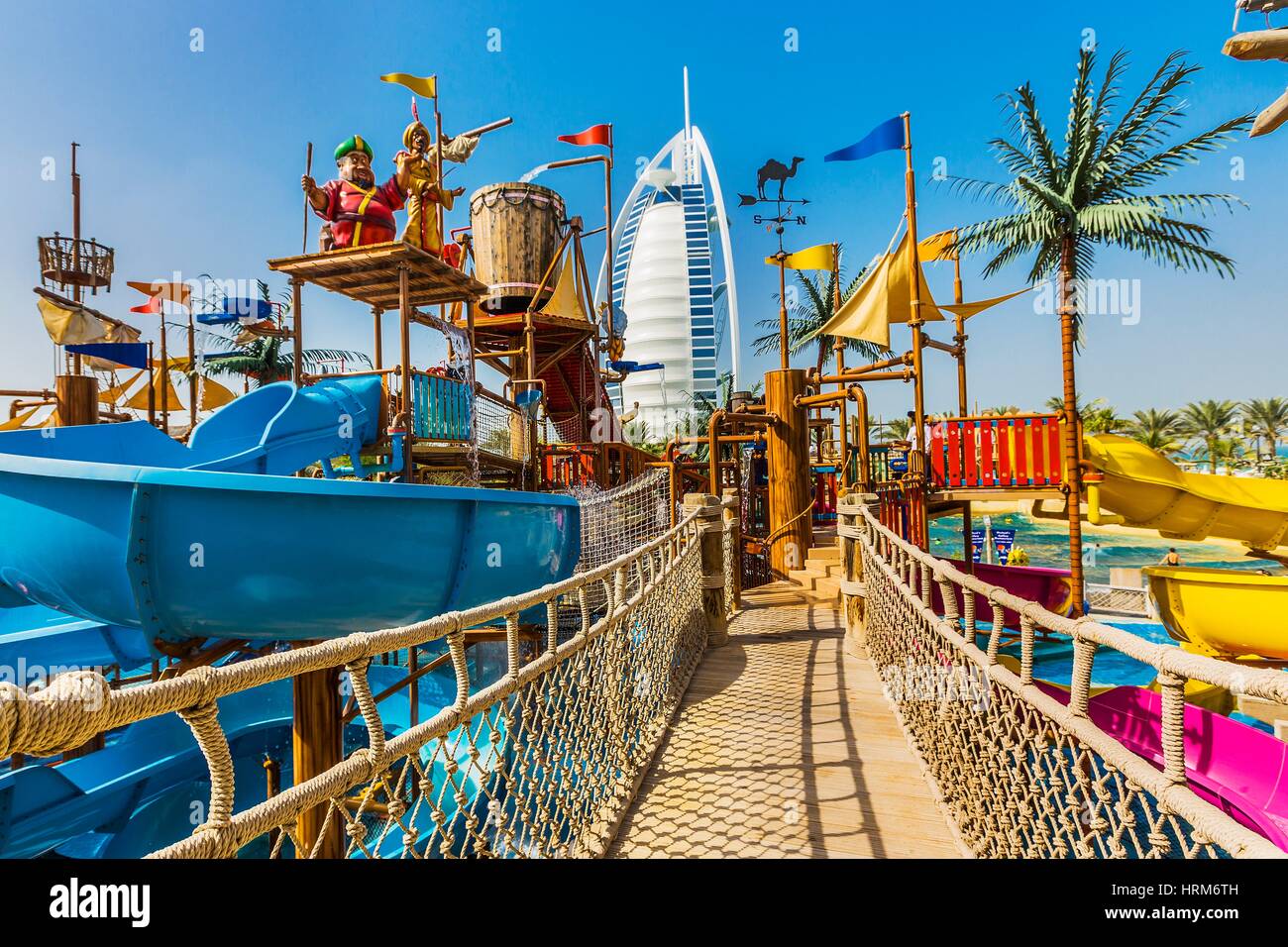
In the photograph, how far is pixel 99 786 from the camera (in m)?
7.07

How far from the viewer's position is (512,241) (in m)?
15.3

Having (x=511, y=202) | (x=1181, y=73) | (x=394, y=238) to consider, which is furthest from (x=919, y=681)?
(x=511, y=202)

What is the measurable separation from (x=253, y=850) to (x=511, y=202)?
13.8m

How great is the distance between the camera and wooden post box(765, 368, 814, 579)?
9703 millimetres

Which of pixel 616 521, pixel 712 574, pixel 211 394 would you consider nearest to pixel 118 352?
pixel 616 521

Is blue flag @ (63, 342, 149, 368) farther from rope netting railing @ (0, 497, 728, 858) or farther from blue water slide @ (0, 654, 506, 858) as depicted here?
rope netting railing @ (0, 497, 728, 858)

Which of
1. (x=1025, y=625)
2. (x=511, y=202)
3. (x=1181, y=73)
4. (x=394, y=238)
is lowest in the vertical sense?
(x=1025, y=625)

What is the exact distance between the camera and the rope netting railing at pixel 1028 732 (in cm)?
133

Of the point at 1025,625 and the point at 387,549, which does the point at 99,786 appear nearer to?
the point at 387,549

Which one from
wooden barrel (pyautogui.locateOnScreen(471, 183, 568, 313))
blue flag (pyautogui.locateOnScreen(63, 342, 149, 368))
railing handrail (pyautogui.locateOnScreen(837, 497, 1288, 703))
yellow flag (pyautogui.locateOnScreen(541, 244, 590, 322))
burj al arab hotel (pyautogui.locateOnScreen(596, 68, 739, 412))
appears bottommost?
railing handrail (pyautogui.locateOnScreen(837, 497, 1288, 703))

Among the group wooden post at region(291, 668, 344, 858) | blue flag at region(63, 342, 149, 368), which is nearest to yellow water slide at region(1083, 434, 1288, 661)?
wooden post at region(291, 668, 344, 858)

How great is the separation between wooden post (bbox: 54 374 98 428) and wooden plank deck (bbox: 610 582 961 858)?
25.7 ft

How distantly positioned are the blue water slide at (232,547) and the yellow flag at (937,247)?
11690mm

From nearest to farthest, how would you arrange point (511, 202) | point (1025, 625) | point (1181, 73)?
point (1025, 625)
point (1181, 73)
point (511, 202)
